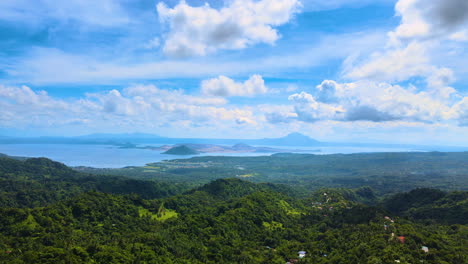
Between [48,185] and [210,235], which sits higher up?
[48,185]

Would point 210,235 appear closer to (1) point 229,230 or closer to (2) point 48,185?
(1) point 229,230

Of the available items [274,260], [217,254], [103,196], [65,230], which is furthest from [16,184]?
[274,260]

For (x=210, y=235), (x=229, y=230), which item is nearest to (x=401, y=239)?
(x=229, y=230)

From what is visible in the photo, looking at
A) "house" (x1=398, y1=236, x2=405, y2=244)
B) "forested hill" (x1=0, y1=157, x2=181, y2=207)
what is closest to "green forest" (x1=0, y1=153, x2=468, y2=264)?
"house" (x1=398, y1=236, x2=405, y2=244)

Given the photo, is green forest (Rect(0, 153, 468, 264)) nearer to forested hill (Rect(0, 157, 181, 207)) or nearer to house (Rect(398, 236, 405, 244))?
house (Rect(398, 236, 405, 244))

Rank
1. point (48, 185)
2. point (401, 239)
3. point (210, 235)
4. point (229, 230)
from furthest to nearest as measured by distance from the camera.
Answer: point (48, 185), point (229, 230), point (210, 235), point (401, 239)

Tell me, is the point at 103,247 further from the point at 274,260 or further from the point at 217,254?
the point at 274,260

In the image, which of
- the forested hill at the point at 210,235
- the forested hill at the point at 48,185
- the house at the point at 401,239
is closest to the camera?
the forested hill at the point at 210,235

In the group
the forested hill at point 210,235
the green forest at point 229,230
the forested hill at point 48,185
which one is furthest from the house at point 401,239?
the forested hill at point 48,185

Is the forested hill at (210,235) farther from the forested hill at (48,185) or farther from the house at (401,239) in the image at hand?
the forested hill at (48,185)
